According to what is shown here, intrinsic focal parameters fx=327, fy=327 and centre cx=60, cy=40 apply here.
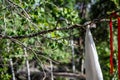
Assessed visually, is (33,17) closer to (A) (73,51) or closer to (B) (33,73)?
(B) (33,73)

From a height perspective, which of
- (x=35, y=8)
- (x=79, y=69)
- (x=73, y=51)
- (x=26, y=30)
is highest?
(x=35, y=8)

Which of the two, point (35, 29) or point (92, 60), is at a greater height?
point (35, 29)

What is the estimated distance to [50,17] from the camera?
4469 mm

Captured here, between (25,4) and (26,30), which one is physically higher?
(25,4)

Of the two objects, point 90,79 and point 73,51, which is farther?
point 73,51

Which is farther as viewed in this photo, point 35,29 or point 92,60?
point 35,29

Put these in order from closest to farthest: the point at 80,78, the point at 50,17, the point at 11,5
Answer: the point at 11,5 < the point at 50,17 < the point at 80,78

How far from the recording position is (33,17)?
3.63 metres

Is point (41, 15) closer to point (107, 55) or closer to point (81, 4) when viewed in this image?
point (107, 55)

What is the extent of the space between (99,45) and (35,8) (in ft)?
16.3

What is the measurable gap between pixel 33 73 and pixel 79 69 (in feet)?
9.62

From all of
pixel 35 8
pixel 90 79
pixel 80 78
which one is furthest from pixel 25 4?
pixel 80 78

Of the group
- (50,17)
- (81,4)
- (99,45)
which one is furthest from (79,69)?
(50,17)

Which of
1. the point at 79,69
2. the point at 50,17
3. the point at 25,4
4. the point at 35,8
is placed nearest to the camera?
the point at 25,4
